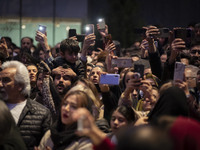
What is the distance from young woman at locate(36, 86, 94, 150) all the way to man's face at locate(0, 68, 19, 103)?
63 cm

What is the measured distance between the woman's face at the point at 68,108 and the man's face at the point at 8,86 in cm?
80

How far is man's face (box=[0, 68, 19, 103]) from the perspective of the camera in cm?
461

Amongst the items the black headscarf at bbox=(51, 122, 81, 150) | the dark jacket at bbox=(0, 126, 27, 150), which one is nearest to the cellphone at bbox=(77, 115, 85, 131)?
the dark jacket at bbox=(0, 126, 27, 150)

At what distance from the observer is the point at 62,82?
545 cm

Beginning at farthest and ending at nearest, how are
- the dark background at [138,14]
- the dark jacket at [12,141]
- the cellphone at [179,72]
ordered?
the dark background at [138,14] → the cellphone at [179,72] → the dark jacket at [12,141]

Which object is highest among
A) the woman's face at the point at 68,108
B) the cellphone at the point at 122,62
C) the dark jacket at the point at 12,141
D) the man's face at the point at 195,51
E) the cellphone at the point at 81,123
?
the man's face at the point at 195,51

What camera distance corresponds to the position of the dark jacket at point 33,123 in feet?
14.6

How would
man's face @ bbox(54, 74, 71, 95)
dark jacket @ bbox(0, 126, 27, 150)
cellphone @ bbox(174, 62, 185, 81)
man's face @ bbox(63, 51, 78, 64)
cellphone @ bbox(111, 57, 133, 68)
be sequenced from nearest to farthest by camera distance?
dark jacket @ bbox(0, 126, 27, 150), cellphone @ bbox(174, 62, 185, 81), man's face @ bbox(54, 74, 71, 95), cellphone @ bbox(111, 57, 133, 68), man's face @ bbox(63, 51, 78, 64)

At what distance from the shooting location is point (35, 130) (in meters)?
4.47

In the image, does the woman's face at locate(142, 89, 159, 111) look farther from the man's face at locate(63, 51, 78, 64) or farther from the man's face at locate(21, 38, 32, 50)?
the man's face at locate(21, 38, 32, 50)

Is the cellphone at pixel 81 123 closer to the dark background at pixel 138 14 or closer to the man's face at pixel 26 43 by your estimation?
the man's face at pixel 26 43

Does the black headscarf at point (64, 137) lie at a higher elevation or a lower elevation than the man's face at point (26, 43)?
lower

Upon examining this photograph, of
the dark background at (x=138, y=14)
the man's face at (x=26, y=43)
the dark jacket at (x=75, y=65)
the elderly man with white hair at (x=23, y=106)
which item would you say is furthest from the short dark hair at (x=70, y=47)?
the dark background at (x=138, y=14)

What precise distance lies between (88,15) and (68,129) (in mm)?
11742
